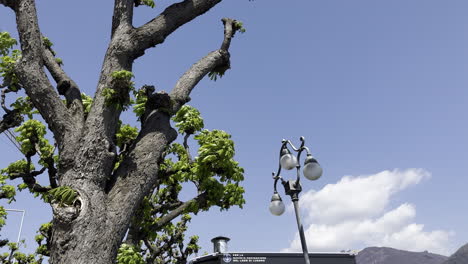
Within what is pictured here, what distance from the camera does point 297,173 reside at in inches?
332

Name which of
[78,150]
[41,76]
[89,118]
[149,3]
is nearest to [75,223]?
[78,150]

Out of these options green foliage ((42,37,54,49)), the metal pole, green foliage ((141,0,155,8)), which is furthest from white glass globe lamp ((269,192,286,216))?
green foliage ((42,37,54,49))

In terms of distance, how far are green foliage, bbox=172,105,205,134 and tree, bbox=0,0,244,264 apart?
27 millimetres

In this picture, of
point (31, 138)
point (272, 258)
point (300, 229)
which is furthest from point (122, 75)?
point (272, 258)

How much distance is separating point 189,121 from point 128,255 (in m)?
3.58

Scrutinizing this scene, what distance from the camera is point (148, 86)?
695cm

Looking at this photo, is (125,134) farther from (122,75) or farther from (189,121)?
(122,75)

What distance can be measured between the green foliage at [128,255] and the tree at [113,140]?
2cm

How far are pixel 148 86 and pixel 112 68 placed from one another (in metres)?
0.77

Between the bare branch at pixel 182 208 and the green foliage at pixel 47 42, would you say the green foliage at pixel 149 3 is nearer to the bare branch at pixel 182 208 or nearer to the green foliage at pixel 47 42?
the green foliage at pixel 47 42

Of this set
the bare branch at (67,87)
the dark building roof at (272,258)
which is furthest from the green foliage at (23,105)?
the dark building roof at (272,258)

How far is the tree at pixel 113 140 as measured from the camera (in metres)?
5.13

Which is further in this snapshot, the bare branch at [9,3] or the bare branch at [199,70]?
the bare branch at [199,70]

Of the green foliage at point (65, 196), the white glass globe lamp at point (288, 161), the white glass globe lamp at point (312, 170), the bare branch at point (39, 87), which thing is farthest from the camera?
the white glass globe lamp at point (288, 161)
